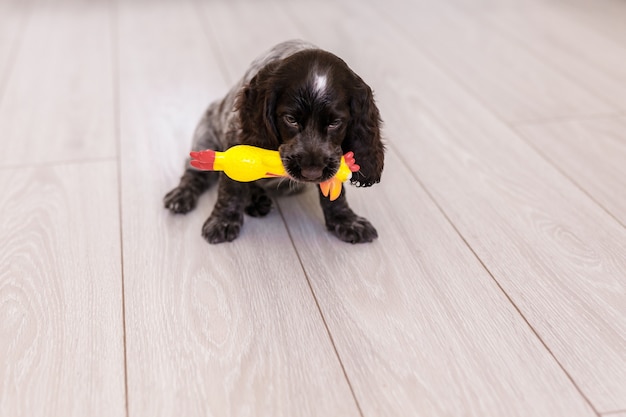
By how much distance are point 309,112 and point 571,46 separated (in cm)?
246

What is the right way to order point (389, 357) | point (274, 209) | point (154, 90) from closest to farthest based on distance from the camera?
point (389, 357)
point (274, 209)
point (154, 90)

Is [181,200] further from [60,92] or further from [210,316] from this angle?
[60,92]

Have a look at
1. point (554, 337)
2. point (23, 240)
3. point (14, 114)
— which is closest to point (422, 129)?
point (554, 337)

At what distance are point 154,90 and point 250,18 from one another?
1153mm

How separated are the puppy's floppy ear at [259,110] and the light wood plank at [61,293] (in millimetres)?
562

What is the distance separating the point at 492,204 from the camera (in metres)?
2.35

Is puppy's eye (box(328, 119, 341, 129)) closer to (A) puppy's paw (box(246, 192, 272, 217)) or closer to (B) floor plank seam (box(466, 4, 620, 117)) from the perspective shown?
(A) puppy's paw (box(246, 192, 272, 217))

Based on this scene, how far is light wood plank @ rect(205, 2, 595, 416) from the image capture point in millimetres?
1586

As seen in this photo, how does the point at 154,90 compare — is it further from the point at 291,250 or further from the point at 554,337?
the point at 554,337

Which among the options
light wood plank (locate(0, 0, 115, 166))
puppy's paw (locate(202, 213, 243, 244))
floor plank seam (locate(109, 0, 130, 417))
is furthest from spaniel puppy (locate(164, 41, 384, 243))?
light wood plank (locate(0, 0, 115, 166))

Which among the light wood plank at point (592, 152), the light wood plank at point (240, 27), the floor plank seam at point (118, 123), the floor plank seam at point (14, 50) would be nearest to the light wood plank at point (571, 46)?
the light wood plank at point (592, 152)

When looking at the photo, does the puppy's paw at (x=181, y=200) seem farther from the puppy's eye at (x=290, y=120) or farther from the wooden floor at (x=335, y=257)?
the puppy's eye at (x=290, y=120)

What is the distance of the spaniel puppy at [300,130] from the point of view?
1830 mm

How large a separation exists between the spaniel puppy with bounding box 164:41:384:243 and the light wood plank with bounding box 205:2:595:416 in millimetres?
113
